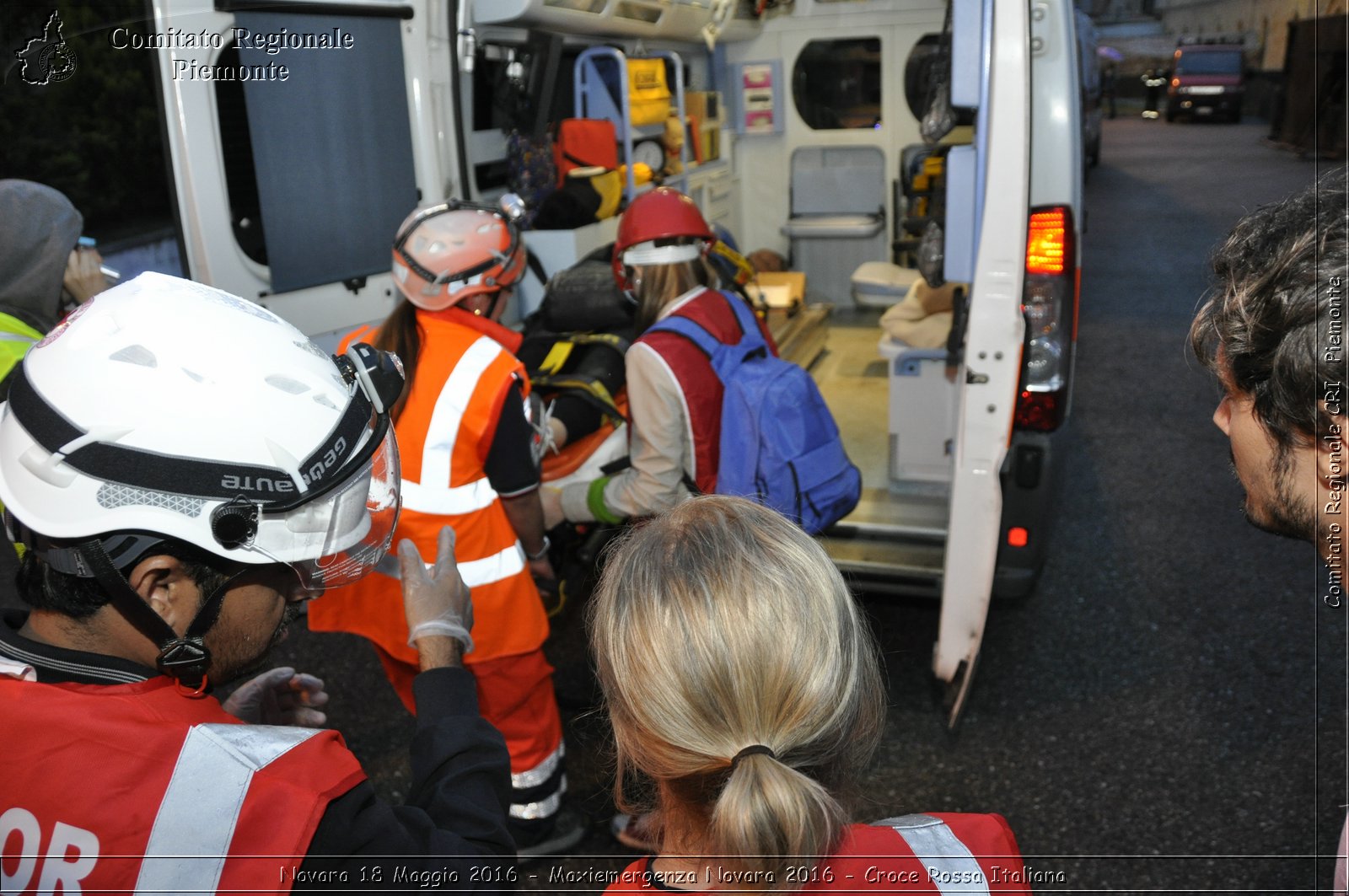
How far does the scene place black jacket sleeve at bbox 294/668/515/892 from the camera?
50.3 inches

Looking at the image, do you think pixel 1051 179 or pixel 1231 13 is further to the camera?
pixel 1231 13

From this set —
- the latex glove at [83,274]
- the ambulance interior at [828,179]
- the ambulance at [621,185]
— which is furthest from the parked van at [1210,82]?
the latex glove at [83,274]

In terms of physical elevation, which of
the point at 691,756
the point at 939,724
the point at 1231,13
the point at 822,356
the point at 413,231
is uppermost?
the point at 1231,13

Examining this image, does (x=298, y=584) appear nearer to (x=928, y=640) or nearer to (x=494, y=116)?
(x=928, y=640)

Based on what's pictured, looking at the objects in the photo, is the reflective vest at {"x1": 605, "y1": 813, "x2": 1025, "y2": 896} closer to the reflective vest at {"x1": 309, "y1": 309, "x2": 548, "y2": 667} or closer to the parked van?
the reflective vest at {"x1": 309, "y1": 309, "x2": 548, "y2": 667}

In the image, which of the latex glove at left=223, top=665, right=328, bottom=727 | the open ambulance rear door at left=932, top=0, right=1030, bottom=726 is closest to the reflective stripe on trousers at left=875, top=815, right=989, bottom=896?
the latex glove at left=223, top=665, right=328, bottom=727

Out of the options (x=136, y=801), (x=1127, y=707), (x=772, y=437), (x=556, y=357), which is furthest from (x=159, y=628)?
(x=1127, y=707)

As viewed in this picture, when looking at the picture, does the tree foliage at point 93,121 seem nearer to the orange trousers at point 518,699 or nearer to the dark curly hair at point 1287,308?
the orange trousers at point 518,699

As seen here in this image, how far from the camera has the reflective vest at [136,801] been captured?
116 centimetres

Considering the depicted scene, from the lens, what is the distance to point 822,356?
6.70 metres

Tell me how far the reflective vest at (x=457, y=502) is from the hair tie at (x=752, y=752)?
5.37ft

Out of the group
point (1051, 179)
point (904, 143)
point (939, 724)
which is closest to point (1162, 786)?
point (939, 724)

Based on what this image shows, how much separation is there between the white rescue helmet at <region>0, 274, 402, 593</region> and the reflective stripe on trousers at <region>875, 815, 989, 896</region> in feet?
2.95

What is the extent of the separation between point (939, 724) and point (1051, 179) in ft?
6.11
